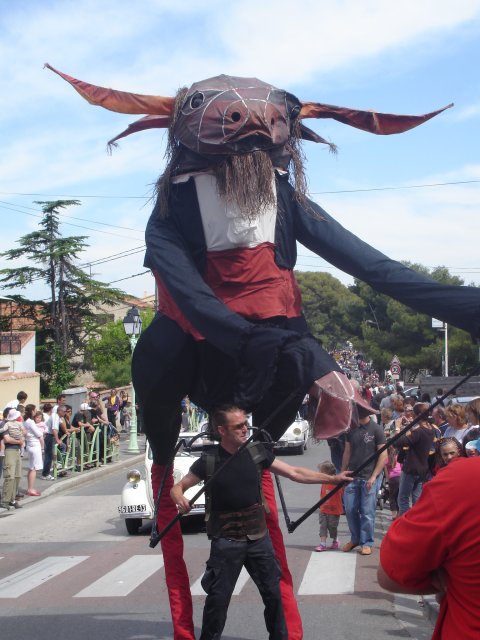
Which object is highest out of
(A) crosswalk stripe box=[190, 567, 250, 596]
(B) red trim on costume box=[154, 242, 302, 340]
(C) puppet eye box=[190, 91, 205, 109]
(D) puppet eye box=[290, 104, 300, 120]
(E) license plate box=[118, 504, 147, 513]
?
(C) puppet eye box=[190, 91, 205, 109]

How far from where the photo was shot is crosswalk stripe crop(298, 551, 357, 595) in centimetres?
862

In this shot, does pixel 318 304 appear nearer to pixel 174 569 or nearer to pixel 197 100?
pixel 174 569

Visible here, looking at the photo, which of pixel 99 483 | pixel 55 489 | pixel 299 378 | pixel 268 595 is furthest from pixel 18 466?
pixel 299 378

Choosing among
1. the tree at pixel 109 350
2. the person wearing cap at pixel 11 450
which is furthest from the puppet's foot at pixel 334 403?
the tree at pixel 109 350

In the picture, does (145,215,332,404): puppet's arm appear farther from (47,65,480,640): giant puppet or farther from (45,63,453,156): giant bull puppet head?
(45,63,453,156): giant bull puppet head

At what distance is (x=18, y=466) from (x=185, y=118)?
11.7 m

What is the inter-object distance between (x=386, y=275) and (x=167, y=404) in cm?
151

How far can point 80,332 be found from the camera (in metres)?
44.3

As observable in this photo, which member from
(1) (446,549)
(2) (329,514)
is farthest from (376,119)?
(2) (329,514)

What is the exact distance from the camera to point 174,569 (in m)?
5.68

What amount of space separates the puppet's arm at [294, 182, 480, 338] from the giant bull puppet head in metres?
0.49

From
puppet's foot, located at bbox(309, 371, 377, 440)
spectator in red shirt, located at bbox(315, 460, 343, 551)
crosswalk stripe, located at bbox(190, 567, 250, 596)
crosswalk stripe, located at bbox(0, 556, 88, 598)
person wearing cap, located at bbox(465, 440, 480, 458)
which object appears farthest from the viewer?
spectator in red shirt, located at bbox(315, 460, 343, 551)

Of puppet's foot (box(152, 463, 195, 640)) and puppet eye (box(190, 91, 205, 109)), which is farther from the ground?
puppet eye (box(190, 91, 205, 109))

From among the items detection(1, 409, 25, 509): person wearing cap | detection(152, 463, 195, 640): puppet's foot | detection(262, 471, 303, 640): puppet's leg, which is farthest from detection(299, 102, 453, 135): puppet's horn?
detection(1, 409, 25, 509): person wearing cap
